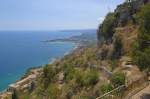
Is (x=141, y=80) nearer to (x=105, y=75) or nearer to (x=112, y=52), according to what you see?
(x=105, y=75)

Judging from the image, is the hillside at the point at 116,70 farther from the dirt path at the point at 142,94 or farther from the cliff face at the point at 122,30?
the dirt path at the point at 142,94

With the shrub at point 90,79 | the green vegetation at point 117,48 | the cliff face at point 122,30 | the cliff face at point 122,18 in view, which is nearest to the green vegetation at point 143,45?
the shrub at point 90,79

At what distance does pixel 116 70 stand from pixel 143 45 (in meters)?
10.5

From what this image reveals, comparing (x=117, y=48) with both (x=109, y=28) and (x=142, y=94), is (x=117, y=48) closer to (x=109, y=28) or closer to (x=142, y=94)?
(x=109, y=28)

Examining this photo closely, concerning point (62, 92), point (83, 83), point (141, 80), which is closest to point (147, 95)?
point (141, 80)

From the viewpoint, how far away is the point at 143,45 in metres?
18.1

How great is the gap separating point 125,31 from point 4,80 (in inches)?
2643

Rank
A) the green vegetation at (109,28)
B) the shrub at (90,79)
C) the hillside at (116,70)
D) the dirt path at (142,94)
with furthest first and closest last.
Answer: the green vegetation at (109,28) < the shrub at (90,79) < the hillside at (116,70) < the dirt path at (142,94)

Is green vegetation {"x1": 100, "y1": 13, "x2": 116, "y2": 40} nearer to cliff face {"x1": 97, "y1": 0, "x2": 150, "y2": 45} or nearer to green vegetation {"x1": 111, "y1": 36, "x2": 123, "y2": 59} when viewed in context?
cliff face {"x1": 97, "y1": 0, "x2": 150, "y2": 45}

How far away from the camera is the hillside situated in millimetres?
17695

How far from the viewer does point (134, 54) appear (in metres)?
18.1

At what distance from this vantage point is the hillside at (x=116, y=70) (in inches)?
697

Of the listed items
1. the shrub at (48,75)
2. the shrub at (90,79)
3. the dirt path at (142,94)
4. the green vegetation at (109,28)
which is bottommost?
the shrub at (48,75)

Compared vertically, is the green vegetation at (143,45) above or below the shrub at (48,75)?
above
